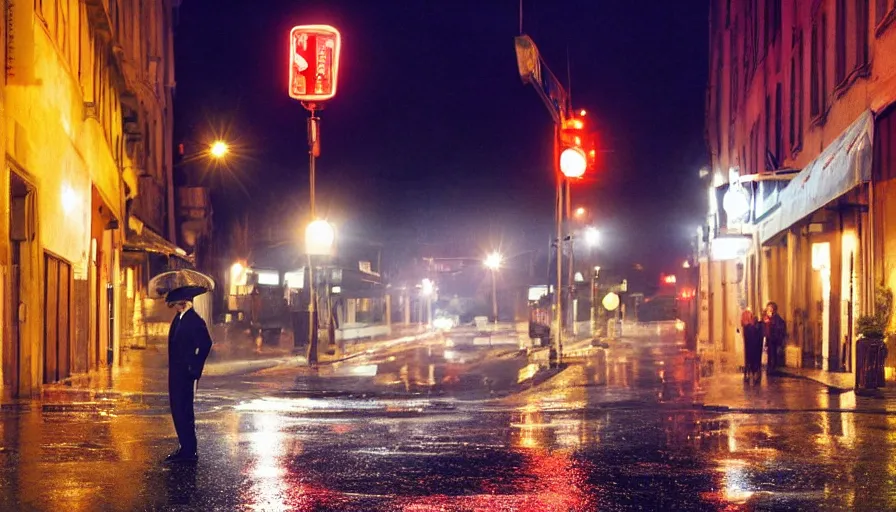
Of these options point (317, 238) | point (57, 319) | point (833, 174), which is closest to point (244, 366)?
point (317, 238)

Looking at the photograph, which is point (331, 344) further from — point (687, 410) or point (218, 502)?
point (218, 502)

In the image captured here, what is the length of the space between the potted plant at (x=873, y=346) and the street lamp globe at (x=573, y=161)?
33.6 ft

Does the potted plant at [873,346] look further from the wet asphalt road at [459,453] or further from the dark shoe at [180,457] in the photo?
the dark shoe at [180,457]

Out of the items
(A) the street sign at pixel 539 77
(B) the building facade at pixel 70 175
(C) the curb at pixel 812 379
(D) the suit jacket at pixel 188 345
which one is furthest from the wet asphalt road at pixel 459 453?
(A) the street sign at pixel 539 77

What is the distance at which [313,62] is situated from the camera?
103ft

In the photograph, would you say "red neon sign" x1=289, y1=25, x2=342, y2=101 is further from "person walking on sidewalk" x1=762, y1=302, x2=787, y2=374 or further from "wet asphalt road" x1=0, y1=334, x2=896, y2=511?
"person walking on sidewalk" x1=762, y1=302, x2=787, y2=374

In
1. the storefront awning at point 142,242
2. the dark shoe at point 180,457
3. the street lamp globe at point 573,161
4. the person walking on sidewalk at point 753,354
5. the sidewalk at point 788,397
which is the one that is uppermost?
the street lamp globe at point 573,161

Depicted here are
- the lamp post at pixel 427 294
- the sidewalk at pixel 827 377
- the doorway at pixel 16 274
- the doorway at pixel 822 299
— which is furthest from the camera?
the lamp post at pixel 427 294

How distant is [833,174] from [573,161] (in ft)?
31.9

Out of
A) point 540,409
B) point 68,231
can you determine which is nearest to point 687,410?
Result: point 540,409

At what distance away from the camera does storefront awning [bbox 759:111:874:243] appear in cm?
1586

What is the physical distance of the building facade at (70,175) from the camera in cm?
1603

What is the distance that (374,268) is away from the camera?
74188 millimetres

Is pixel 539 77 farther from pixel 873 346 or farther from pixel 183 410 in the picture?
pixel 183 410
